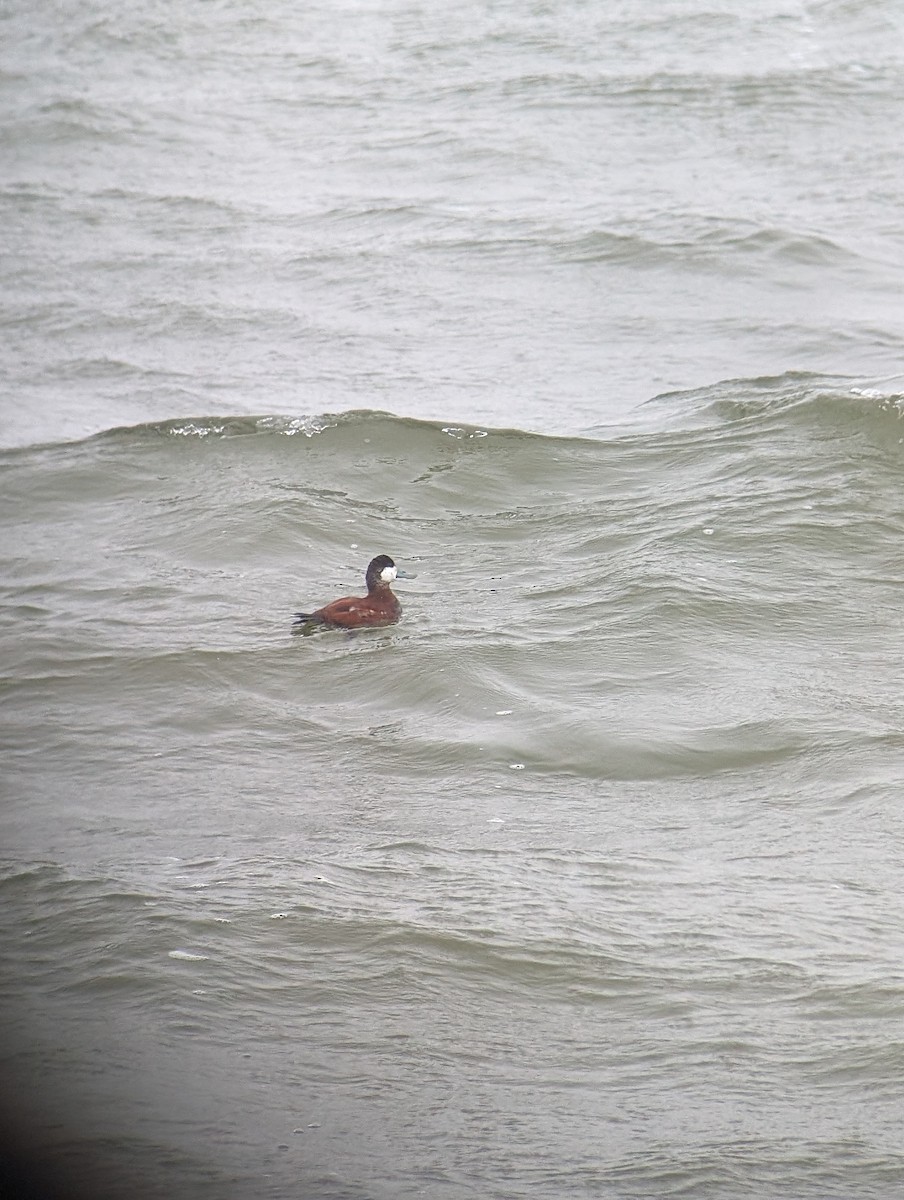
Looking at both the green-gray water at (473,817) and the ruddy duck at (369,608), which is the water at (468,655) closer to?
the green-gray water at (473,817)

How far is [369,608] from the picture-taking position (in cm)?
814

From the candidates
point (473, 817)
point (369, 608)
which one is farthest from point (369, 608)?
point (473, 817)

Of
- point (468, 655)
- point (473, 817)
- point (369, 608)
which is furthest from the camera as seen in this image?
Result: point (369, 608)

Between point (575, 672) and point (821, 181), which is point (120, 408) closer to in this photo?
point (575, 672)

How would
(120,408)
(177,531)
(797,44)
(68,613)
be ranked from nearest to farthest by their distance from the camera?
(68,613), (177,531), (120,408), (797,44)

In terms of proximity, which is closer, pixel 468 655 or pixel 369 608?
pixel 468 655

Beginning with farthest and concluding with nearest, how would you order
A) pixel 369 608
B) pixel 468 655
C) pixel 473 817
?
pixel 369 608 < pixel 468 655 < pixel 473 817

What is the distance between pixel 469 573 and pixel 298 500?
1651 mm

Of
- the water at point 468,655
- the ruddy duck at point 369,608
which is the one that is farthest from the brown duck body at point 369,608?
the water at point 468,655

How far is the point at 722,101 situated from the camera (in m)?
18.2

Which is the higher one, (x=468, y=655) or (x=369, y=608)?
(x=369, y=608)

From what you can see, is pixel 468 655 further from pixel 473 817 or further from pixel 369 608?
pixel 473 817

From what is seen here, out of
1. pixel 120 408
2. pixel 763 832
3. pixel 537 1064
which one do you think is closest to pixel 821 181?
pixel 120 408

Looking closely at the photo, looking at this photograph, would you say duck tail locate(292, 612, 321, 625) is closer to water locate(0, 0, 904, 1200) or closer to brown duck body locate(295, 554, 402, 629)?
brown duck body locate(295, 554, 402, 629)
